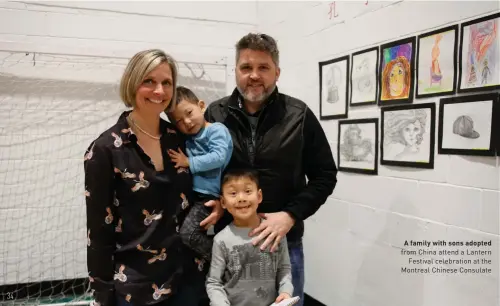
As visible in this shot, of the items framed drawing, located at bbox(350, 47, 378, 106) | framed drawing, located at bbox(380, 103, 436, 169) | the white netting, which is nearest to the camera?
framed drawing, located at bbox(380, 103, 436, 169)

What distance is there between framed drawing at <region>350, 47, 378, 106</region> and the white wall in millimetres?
55

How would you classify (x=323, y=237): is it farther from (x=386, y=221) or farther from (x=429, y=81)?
(x=429, y=81)

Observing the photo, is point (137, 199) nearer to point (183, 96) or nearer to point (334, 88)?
point (183, 96)

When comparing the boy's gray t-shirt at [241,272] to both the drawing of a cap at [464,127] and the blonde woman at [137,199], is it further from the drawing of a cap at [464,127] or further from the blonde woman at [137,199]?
the drawing of a cap at [464,127]

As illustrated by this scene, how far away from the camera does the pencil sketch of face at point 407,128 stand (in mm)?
1961

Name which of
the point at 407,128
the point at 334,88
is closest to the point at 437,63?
the point at 407,128

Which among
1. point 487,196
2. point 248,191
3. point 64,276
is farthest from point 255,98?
point 64,276

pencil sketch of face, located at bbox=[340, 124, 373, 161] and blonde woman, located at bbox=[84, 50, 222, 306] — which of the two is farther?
pencil sketch of face, located at bbox=[340, 124, 373, 161]

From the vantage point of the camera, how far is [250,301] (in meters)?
1.45

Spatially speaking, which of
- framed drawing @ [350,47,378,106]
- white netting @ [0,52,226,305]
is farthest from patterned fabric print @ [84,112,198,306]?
white netting @ [0,52,226,305]

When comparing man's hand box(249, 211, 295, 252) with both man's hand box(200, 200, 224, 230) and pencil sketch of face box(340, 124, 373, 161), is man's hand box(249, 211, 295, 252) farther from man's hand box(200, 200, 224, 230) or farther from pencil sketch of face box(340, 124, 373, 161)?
pencil sketch of face box(340, 124, 373, 161)

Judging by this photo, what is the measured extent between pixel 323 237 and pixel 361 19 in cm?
151

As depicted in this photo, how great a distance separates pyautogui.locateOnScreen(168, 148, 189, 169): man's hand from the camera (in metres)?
1.46

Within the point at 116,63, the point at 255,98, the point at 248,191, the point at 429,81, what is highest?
the point at 116,63
